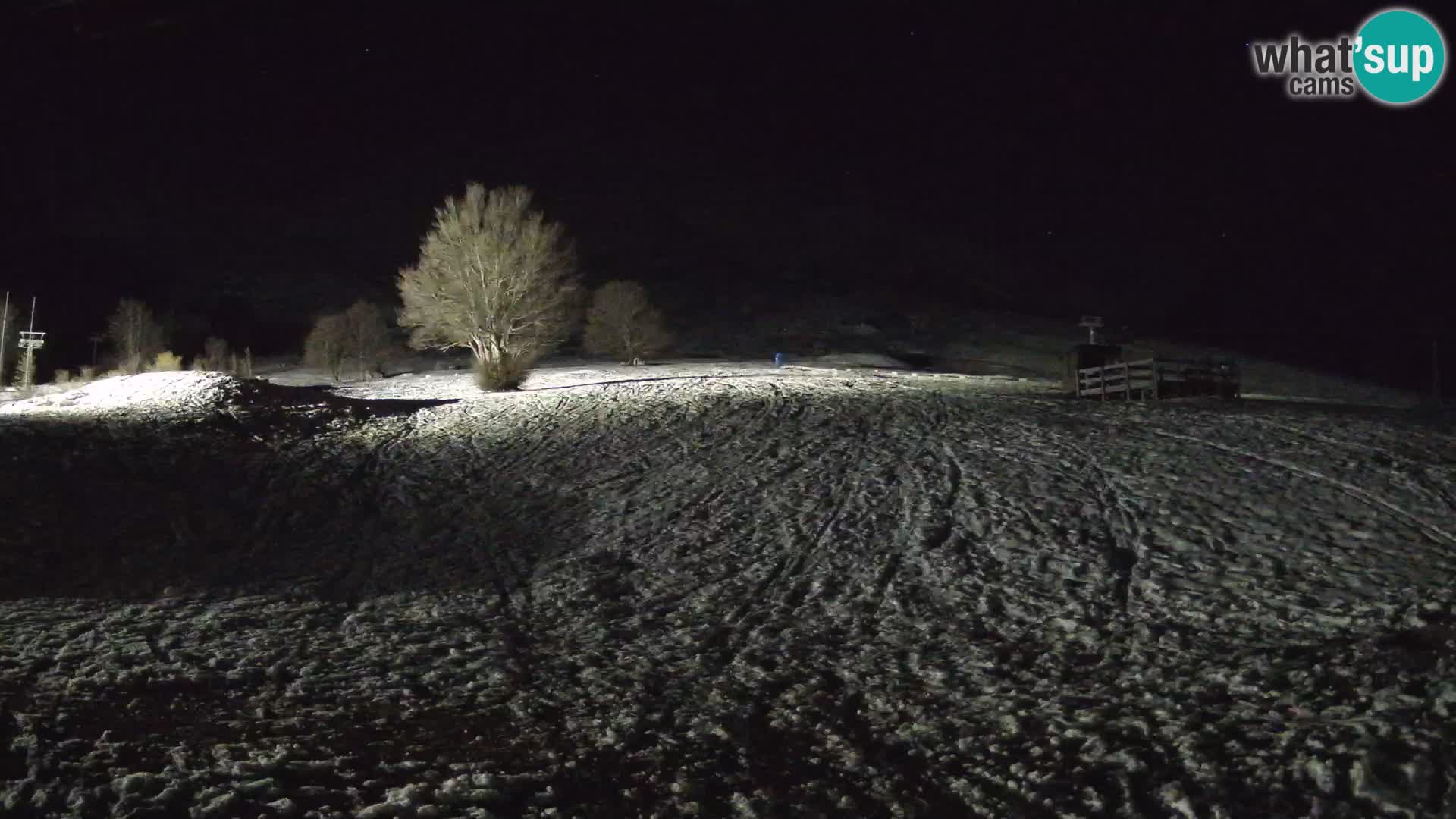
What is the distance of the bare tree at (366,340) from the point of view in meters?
82.2

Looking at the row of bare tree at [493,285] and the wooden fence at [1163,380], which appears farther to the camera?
the row of bare tree at [493,285]

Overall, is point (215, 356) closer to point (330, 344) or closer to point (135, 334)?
point (135, 334)

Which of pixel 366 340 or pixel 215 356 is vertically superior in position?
pixel 366 340

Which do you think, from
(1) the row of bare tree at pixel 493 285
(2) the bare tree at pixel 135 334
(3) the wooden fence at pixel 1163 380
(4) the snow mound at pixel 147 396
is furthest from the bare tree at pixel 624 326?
(2) the bare tree at pixel 135 334

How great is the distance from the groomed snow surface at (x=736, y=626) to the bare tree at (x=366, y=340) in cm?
6111

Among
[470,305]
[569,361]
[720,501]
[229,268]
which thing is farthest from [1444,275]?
[229,268]

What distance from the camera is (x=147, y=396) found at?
29.9 meters

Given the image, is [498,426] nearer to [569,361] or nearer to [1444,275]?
[569,361]

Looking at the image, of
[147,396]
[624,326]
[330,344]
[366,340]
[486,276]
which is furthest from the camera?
[366,340]

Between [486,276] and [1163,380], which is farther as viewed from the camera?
[486,276]

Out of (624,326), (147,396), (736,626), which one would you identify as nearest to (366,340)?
(624,326)

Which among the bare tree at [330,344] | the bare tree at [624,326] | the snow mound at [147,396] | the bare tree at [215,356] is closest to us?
the snow mound at [147,396]

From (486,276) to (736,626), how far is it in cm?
3701

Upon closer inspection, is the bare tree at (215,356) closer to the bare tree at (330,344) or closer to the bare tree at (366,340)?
the bare tree at (330,344)
